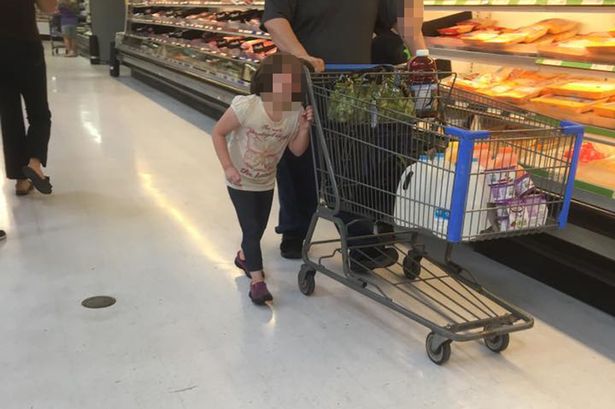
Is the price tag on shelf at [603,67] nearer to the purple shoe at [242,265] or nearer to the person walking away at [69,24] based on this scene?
the purple shoe at [242,265]

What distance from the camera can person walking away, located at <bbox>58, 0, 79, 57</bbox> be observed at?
14.3 meters

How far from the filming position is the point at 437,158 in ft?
7.50

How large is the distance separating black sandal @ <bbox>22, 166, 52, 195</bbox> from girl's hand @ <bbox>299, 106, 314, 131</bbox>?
2155 mm

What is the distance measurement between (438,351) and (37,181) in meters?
2.89

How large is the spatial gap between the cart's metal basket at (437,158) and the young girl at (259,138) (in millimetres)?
104

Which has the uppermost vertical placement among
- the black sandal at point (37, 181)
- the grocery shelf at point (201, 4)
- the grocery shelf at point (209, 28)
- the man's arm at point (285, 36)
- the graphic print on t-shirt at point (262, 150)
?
the grocery shelf at point (201, 4)

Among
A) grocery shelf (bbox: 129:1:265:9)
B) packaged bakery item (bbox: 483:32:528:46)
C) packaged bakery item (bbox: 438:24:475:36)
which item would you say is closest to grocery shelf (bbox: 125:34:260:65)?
grocery shelf (bbox: 129:1:265:9)

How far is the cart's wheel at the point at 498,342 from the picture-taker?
244 cm

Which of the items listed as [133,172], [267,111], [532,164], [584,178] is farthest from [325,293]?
[133,172]

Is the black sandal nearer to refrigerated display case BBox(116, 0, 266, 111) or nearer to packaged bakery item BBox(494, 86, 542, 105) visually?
refrigerated display case BBox(116, 0, 266, 111)

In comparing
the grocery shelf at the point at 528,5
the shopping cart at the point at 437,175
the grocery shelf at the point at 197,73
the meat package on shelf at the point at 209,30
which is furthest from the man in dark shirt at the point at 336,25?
the grocery shelf at the point at 197,73

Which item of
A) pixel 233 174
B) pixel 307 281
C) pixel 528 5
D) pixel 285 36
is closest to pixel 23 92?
pixel 285 36

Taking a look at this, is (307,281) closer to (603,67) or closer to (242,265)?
(242,265)

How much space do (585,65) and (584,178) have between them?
22.4 inches
